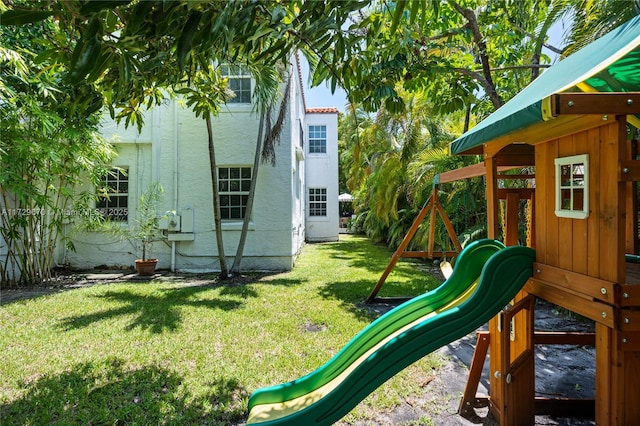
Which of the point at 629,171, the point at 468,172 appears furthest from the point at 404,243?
the point at 629,171

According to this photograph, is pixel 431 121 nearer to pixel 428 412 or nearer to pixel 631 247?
pixel 631 247

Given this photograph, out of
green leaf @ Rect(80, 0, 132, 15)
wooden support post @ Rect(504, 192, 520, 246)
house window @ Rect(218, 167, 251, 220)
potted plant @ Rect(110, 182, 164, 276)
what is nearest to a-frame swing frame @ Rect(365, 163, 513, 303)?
wooden support post @ Rect(504, 192, 520, 246)

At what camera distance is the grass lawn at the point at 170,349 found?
318 centimetres

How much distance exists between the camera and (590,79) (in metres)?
2.76

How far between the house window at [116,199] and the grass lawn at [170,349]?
2805 mm

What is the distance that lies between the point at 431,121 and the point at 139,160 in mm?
8904

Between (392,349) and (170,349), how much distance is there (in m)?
3.14

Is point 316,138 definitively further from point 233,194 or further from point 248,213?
point 248,213

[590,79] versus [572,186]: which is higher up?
[590,79]

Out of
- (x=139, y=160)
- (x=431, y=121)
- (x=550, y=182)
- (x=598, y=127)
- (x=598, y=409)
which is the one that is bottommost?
(x=598, y=409)

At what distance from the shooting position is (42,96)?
5422 millimetres

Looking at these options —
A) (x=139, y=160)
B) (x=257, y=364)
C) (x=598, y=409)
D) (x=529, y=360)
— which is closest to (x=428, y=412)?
(x=529, y=360)

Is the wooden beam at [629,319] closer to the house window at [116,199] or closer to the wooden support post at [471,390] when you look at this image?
the wooden support post at [471,390]

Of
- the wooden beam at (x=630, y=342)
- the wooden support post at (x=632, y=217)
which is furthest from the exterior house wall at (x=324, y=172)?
the wooden beam at (x=630, y=342)
